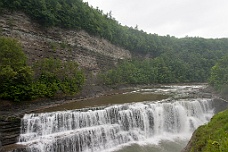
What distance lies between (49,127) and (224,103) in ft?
52.7

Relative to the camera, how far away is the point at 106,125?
13945 mm

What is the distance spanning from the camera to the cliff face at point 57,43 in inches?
736

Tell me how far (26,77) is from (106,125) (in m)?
7.33

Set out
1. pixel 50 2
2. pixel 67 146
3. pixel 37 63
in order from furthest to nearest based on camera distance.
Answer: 1. pixel 50 2
2. pixel 37 63
3. pixel 67 146

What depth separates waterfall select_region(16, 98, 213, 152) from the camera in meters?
11.6

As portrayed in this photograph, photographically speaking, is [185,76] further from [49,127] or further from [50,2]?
[49,127]

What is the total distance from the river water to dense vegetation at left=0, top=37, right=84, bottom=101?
3.05 meters

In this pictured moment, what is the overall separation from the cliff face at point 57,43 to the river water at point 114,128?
839 cm

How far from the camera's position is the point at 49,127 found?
40.6ft

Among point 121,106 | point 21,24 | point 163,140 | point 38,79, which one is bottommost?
point 163,140

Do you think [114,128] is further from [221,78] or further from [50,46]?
[221,78]

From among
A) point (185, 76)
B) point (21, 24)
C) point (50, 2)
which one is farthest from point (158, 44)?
point (21, 24)

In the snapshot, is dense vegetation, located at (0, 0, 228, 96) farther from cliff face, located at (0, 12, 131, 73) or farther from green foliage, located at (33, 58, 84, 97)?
cliff face, located at (0, 12, 131, 73)

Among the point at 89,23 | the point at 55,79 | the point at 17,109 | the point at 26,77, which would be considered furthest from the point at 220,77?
the point at 17,109
